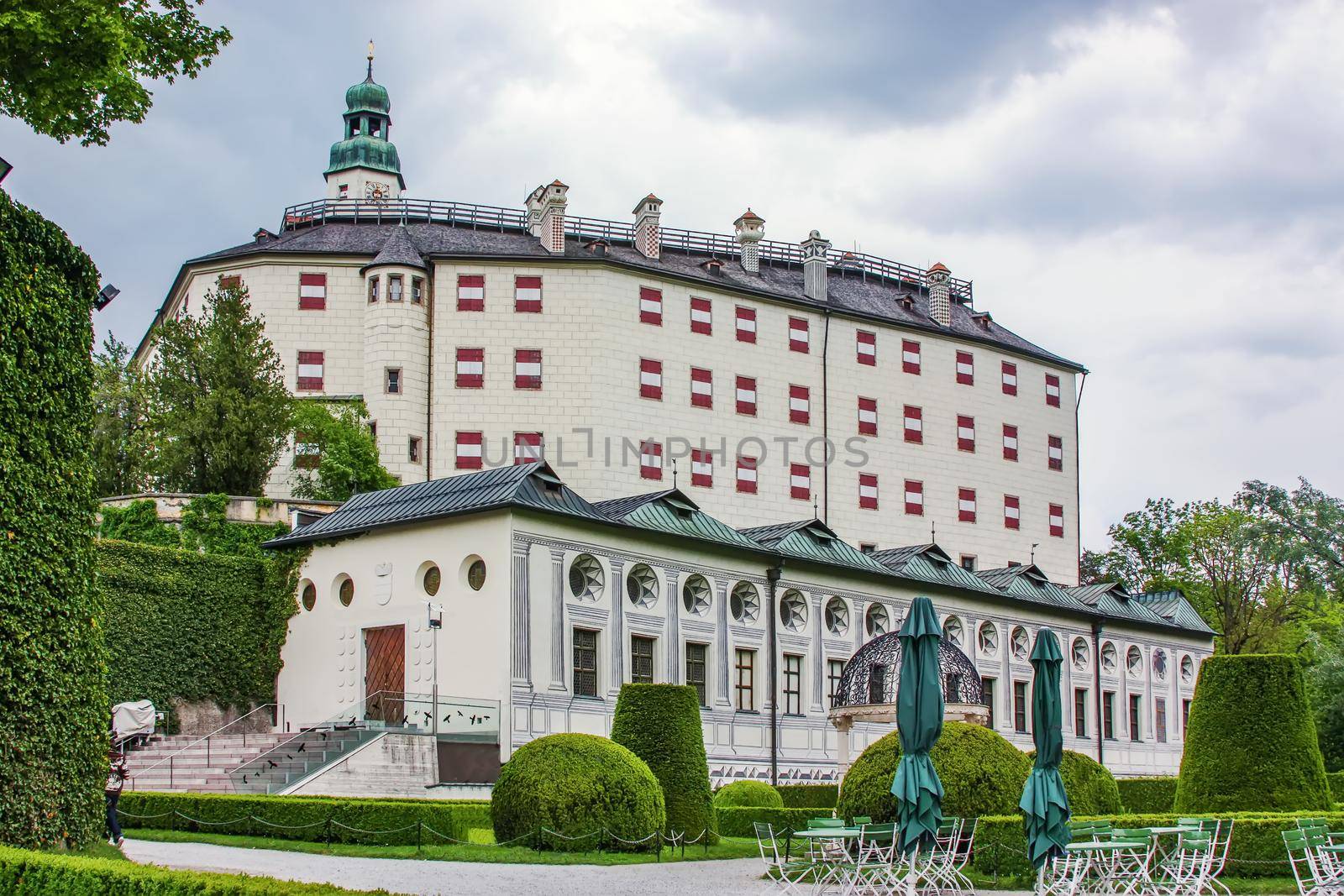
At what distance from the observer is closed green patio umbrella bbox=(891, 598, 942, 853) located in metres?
18.2

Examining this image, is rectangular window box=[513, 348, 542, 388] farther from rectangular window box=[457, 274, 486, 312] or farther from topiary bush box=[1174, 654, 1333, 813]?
topiary bush box=[1174, 654, 1333, 813]

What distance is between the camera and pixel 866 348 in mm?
57938

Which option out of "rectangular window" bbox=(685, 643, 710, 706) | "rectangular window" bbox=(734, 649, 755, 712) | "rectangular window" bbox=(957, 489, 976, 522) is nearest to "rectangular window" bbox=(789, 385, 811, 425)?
"rectangular window" bbox=(957, 489, 976, 522)

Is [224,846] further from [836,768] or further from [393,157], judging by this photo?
[393,157]

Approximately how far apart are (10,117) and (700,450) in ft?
112

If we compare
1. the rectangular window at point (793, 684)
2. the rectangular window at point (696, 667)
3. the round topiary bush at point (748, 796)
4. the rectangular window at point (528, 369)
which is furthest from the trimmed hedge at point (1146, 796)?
the rectangular window at point (528, 369)

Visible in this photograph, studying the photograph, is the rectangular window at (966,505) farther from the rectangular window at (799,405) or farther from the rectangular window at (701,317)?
the rectangular window at (701,317)

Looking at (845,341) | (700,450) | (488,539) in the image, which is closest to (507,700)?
(488,539)

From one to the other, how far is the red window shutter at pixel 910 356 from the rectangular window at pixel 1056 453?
736 cm

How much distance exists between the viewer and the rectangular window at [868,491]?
5631 centimetres

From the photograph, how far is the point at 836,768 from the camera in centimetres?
3900

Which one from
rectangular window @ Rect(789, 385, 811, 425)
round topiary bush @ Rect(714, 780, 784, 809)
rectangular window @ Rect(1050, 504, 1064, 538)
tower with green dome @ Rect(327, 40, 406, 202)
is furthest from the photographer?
tower with green dome @ Rect(327, 40, 406, 202)

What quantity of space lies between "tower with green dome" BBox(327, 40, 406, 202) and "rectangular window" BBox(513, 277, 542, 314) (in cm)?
3139

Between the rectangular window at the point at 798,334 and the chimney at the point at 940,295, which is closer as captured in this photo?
the rectangular window at the point at 798,334
